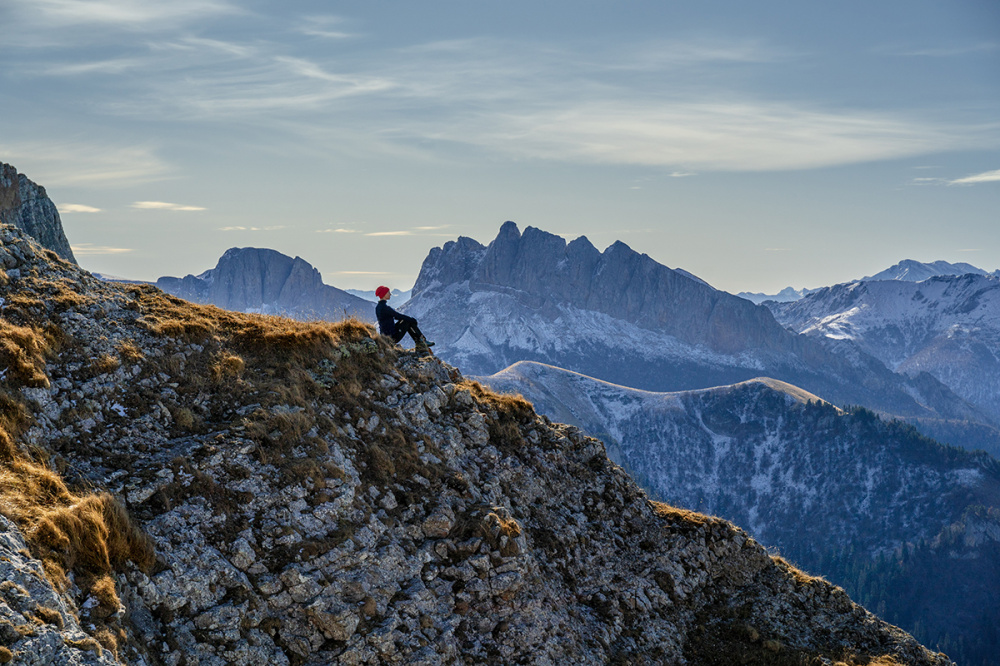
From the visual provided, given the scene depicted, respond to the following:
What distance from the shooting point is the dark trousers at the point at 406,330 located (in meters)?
27.7

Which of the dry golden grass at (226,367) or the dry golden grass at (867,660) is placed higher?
the dry golden grass at (226,367)

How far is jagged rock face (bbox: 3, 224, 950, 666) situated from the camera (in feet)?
52.3

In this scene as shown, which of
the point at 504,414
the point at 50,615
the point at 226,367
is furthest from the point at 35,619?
the point at 504,414

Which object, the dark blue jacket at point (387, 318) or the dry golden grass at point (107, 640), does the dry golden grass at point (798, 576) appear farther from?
the dry golden grass at point (107, 640)

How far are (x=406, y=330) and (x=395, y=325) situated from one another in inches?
33.4

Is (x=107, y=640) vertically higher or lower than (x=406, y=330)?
lower

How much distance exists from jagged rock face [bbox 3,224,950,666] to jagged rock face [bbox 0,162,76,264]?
86439 mm

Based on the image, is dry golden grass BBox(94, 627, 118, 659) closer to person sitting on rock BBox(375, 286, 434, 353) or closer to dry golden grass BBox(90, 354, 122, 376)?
dry golden grass BBox(90, 354, 122, 376)

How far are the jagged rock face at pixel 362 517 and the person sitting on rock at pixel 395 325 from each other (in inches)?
62.5

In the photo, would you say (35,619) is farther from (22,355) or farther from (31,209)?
(31,209)

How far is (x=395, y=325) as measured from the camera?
93.6ft

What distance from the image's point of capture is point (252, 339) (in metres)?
23.3

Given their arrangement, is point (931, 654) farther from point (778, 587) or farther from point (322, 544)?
point (322, 544)

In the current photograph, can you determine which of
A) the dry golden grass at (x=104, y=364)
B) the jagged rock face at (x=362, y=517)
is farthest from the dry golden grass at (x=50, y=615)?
the dry golden grass at (x=104, y=364)
